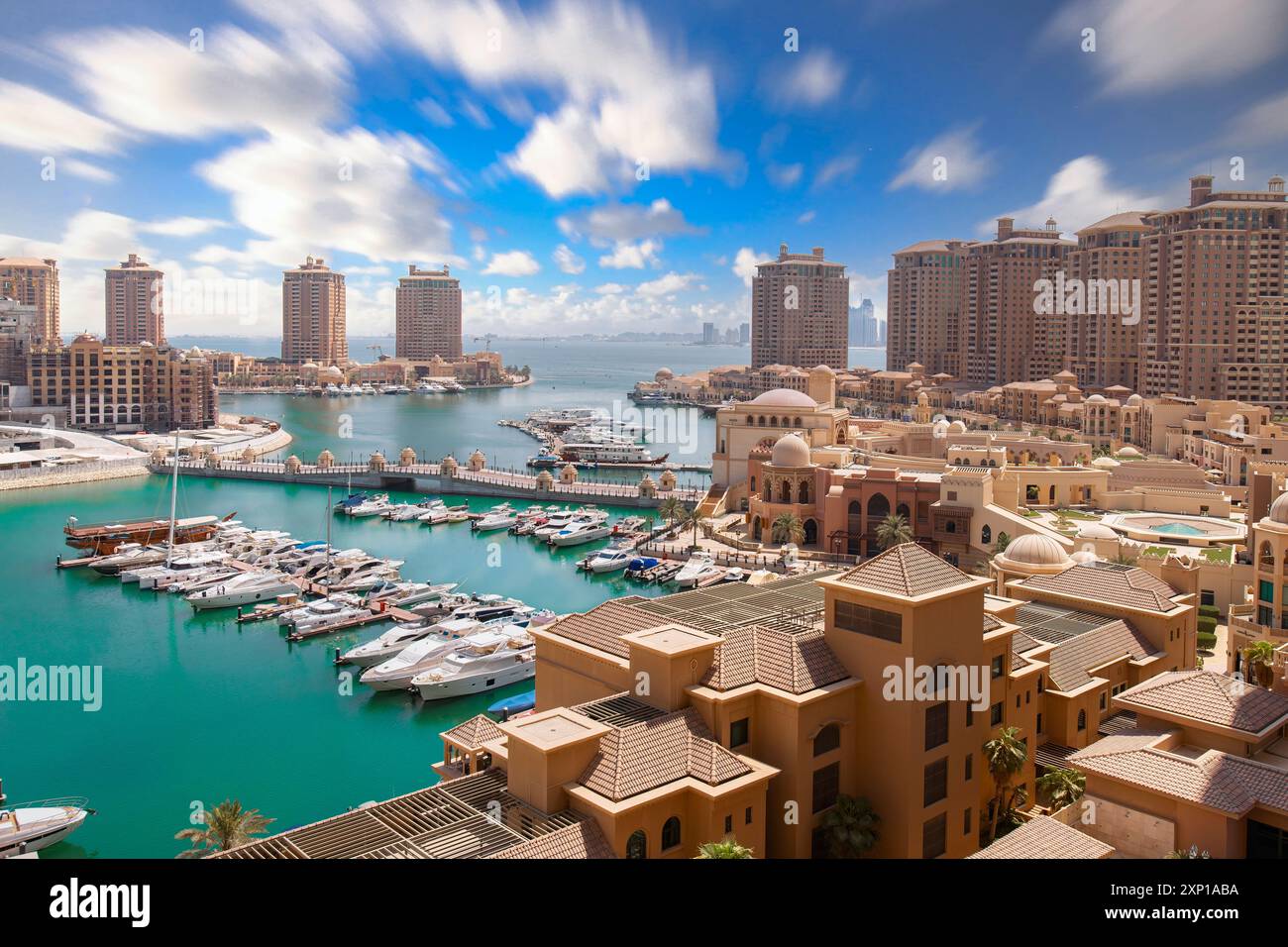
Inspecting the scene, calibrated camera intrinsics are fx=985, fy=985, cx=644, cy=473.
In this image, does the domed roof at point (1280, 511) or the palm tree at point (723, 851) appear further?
the domed roof at point (1280, 511)

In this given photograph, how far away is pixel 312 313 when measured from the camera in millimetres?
98188

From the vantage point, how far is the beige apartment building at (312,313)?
9681cm

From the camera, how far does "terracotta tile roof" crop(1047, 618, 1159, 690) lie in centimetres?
1034

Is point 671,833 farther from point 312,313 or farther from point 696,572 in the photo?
point 312,313

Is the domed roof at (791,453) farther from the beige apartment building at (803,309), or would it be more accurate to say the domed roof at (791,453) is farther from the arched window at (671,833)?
the beige apartment building at (803,309)

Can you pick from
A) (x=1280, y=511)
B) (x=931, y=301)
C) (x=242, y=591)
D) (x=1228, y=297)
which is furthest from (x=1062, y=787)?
(x=931, y=301)

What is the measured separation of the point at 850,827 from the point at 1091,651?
4.88m

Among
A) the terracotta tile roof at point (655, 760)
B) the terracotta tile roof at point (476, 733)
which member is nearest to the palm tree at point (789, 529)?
the terracotta tile roof at point (476, 733)

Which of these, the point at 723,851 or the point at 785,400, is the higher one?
the point at 785,400

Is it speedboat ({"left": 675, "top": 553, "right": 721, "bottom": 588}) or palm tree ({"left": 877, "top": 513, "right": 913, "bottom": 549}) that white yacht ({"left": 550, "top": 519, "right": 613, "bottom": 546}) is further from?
palm tree ({"left": 877, "top": 513, "right": 913, "bottom": 549})

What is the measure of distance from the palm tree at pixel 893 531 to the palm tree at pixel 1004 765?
1305 centimetres

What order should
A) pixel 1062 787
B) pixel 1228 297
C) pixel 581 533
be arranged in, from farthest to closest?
pixel 1228 297 → pixel 581 533 → pixel 1062 787

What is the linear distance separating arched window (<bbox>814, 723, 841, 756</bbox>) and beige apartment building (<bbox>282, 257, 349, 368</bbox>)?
9639cm
